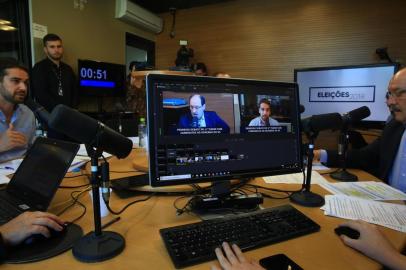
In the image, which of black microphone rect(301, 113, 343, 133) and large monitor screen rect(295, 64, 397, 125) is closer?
black microphone rect(301, 113, 343, 133)

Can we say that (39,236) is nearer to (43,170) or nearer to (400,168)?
(43,170)

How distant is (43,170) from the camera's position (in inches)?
41.9

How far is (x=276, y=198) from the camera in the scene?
1.22 metres

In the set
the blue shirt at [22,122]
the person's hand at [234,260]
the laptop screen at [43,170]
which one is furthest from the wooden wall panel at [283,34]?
the person's hand at [234,260]

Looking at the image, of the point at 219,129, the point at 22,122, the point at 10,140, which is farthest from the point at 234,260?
the point at 22,122

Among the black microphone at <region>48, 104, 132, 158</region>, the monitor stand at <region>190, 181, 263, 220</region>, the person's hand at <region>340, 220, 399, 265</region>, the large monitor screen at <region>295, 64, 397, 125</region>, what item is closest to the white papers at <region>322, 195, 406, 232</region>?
the person's hand at <region>340, 220, 399, 265</region>

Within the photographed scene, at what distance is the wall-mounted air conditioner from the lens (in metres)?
4.57

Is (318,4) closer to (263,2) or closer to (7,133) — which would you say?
(263,2)

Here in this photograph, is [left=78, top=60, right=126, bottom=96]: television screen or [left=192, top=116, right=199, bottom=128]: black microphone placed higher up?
[left=78, top=60, right=126, bottom=96]: television screen

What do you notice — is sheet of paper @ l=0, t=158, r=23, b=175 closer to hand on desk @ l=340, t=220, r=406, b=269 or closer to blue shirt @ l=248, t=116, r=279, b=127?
blue shirt @ l=248, t=116, r=279, b=127

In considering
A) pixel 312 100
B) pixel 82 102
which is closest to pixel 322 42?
pixel 312 100

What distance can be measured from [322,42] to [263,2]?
1162 mm

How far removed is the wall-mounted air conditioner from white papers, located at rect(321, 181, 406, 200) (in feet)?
14.1

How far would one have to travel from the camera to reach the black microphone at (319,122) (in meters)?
1.20
